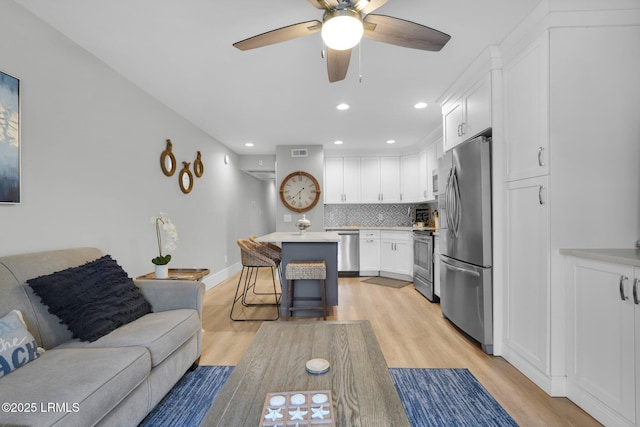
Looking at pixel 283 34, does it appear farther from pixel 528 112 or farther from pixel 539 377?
pixel 539 377

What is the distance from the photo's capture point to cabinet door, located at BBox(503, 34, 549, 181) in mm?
2037

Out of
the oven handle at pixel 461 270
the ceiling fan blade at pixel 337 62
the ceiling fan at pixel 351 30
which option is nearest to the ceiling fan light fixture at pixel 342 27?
the ceiling fan at pixel 351 30

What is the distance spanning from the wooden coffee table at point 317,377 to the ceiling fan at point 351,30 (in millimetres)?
1553

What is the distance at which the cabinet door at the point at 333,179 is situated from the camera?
245 inches

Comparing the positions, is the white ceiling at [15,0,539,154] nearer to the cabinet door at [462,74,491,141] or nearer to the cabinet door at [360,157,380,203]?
the cabinet door at [462,74,491,141]

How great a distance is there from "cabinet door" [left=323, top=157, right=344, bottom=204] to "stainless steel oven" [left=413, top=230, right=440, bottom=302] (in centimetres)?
186

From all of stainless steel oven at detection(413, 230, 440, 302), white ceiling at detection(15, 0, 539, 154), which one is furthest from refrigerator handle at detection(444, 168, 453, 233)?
stainless steel oven at detection(413, 230, 440, 302)

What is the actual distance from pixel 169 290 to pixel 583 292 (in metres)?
2.74

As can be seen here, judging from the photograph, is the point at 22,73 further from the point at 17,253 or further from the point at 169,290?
the point at 169,290

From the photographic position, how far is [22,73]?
6.47 ft

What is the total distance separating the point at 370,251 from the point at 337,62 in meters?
4.34

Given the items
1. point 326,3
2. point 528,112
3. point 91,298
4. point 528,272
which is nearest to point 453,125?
point 528,112

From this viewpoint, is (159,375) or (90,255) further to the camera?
(90,255)

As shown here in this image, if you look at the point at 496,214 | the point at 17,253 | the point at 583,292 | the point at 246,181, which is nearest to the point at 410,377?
the point at 583,292
